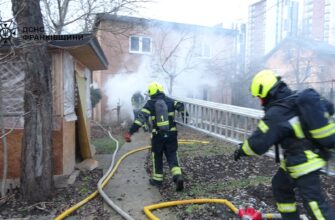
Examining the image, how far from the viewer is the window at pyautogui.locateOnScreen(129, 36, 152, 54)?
17172 mm

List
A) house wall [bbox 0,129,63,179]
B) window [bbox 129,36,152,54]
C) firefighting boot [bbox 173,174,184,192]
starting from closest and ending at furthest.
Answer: firefighting boot [bbox 173,174,184,192], house wall [bbox 0,129,63,179], window [bbox 129,36,152,54]

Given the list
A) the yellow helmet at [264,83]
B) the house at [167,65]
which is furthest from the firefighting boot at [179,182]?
the house at [167,65]

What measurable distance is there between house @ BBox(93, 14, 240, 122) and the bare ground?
29.4 ft

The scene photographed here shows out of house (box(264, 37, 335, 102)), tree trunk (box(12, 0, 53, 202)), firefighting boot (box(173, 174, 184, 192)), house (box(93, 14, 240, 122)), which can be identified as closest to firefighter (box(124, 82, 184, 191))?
firefighting boot (box(173, 174, 184, 192))

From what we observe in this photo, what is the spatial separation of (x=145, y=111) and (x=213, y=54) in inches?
550

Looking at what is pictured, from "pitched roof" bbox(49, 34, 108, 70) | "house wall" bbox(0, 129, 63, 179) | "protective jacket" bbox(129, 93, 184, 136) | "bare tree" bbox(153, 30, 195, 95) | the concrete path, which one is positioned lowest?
the concrete path

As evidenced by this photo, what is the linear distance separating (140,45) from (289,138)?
14677mm

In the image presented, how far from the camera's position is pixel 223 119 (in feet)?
18.3

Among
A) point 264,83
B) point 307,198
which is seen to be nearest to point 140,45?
point 264,83

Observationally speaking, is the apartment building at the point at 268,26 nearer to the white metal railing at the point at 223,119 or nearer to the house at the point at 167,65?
the house at the point at 167,65

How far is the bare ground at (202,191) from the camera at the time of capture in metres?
4.64

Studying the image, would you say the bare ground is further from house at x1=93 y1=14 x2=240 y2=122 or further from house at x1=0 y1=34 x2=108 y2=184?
house at x1=93 y1=14 x2=240 y2=122

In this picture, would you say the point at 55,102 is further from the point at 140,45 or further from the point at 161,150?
the point at 140,45

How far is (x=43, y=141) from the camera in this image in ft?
16.8
